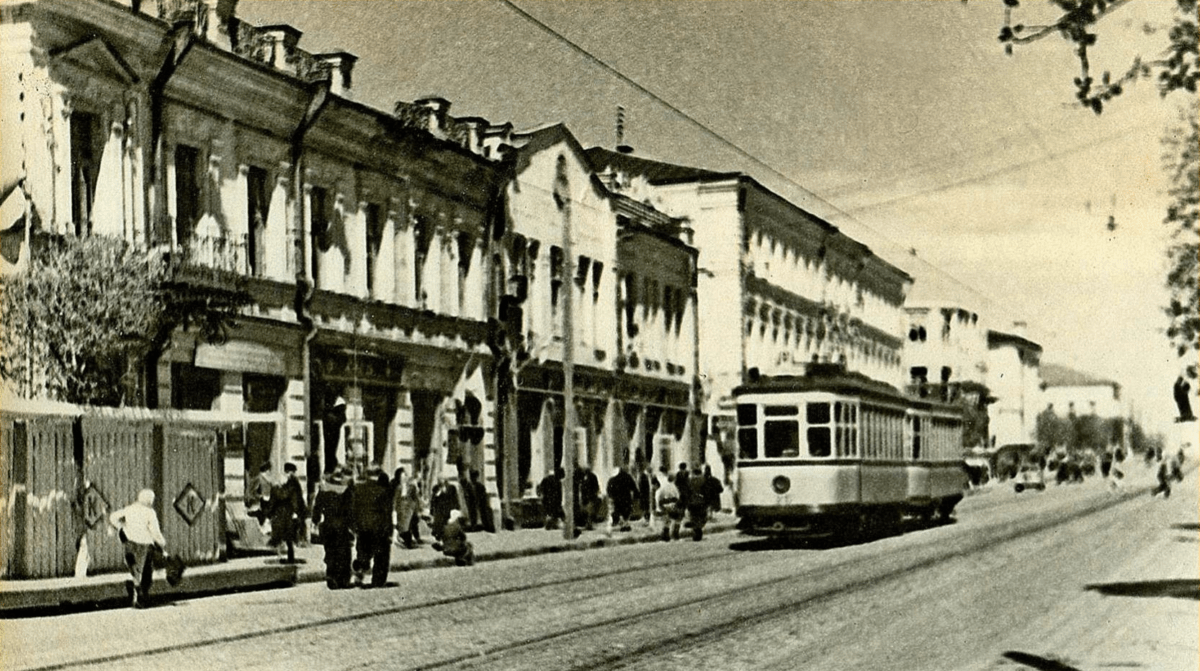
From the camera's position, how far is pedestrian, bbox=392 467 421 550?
27016 mm

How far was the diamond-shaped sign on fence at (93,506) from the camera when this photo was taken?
1856 centimetres

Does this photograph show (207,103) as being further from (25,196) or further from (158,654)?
(158,654)

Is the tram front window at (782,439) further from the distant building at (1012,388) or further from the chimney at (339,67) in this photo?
the distant building at (1012,388)

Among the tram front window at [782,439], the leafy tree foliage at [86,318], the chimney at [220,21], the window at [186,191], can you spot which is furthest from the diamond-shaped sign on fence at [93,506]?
the tram front window at [782,439]

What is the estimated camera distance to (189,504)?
20359 mm

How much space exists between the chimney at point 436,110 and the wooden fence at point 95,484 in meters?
12.3

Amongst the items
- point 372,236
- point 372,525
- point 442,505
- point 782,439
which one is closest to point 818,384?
point 782,439

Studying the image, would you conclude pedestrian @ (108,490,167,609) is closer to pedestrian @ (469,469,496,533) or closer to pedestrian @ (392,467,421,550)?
pedestrian @ (392,467,421,550)

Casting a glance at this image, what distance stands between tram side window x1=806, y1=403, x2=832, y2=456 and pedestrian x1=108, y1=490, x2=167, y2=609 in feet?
43.2

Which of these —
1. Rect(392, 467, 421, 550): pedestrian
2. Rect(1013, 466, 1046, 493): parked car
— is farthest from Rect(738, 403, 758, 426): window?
Rect(1013, 466, 1046, 493): parked car

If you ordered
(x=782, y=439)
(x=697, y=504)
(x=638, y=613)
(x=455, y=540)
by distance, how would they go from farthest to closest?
(x=697, y=504)
(x=782, y=439)
(x=455, y=540)
(x=638, y=613)

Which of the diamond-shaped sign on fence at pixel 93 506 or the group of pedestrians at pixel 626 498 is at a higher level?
the diamond-shaped sign on fence at pixel 93 506

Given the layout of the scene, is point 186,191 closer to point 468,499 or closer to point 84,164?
point 84,164

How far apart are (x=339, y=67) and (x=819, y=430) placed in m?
9.97
